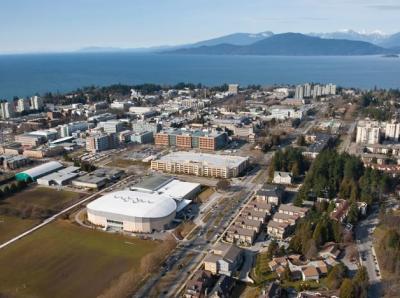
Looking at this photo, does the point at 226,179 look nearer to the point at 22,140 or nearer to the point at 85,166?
the point at 85,166

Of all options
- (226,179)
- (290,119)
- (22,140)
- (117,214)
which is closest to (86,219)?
(117,214)

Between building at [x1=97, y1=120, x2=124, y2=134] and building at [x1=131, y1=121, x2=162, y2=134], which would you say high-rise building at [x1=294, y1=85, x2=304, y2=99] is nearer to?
building at [x1=131, y1=121, x2=162, y2=134]

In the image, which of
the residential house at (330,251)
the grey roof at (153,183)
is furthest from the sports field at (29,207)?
the residential house at (330,251)

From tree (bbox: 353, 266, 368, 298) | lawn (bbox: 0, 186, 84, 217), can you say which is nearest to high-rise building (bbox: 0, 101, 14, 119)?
lawn (bbox: 0, 186, 84, 217)

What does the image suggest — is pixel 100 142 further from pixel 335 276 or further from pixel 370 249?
pixel 335 276

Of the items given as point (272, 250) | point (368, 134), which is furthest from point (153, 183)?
point (368, 134)
